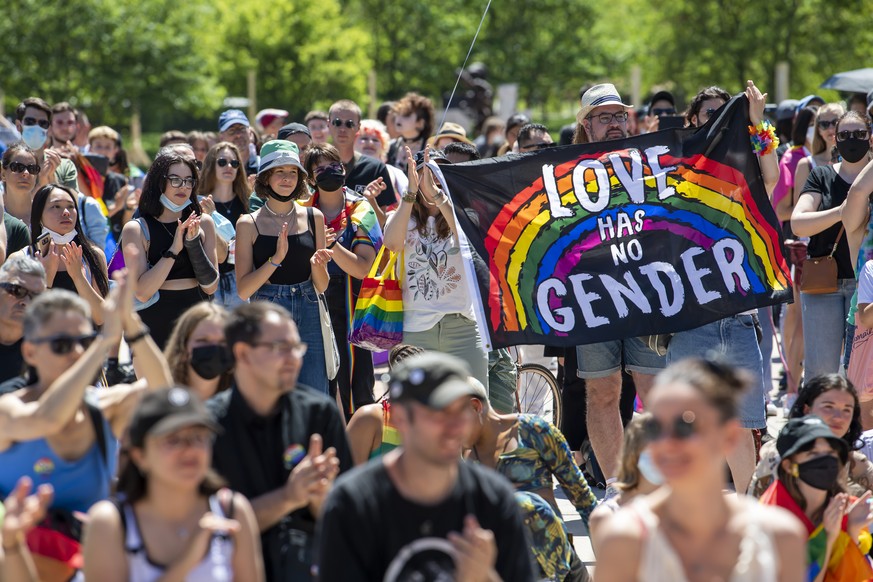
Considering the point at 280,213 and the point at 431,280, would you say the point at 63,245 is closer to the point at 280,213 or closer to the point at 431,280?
the point at 280,213

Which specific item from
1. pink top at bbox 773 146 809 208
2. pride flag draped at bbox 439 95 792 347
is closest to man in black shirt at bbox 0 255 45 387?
pride flag draped at bbox 439 95 792 347

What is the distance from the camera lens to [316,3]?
125ft

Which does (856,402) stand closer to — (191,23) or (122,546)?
(122,546)

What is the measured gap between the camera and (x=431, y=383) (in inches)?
153

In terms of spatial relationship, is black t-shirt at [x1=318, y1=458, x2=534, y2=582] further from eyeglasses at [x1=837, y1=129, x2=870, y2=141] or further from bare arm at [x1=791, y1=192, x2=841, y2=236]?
eyeglasses at [x1=837, y1=129, x2=870, y2=141]

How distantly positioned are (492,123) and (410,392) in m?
13.1

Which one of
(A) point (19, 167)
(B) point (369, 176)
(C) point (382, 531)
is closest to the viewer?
(C) point (382, 531)

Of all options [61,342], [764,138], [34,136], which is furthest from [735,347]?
[34,136]

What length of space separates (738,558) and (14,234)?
5530 mm

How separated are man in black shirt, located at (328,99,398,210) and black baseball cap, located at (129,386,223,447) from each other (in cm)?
556

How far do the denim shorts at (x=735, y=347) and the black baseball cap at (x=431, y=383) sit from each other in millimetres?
3461

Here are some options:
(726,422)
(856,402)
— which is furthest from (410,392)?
(856,402)

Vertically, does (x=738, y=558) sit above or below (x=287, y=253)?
below

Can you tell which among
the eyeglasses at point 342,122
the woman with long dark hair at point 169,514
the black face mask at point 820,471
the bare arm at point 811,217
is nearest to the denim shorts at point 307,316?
the eyeglasses at point 342,122
